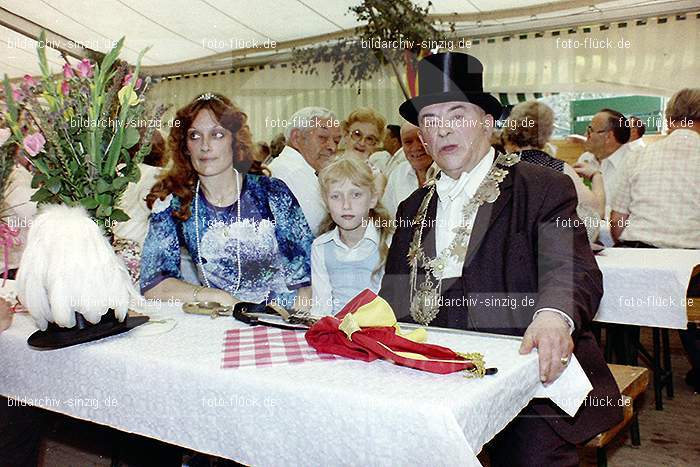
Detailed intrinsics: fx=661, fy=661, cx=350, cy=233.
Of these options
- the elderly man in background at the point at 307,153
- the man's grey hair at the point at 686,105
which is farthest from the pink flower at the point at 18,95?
the man's grey hair at the point at 686,105

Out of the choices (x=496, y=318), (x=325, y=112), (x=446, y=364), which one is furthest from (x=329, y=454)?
(x=325, y=112)

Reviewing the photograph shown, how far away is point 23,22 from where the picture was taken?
16.1ft

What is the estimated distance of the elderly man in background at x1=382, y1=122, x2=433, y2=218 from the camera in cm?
385

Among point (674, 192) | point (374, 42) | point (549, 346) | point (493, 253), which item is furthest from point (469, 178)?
point (374, 42)

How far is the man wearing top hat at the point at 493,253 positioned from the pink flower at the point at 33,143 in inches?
42.6

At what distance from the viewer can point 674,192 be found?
4125mm

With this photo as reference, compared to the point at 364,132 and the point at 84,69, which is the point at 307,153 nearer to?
the point at 364,132

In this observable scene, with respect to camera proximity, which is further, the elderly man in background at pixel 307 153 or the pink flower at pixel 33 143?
the elderly man in background at pixel 307 153

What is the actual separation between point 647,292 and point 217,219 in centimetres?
191

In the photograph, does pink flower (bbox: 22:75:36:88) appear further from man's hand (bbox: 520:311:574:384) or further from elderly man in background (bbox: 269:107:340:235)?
elderly man in background (bbox: 269:107:340:235)

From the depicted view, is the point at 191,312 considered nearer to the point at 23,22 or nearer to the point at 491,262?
the point at 491,262

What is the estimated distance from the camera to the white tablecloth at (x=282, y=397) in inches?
41.5

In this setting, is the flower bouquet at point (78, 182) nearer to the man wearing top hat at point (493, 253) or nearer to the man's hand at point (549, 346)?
the man wearing top hat at point (493, 253)

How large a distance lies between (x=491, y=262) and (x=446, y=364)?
75cm
